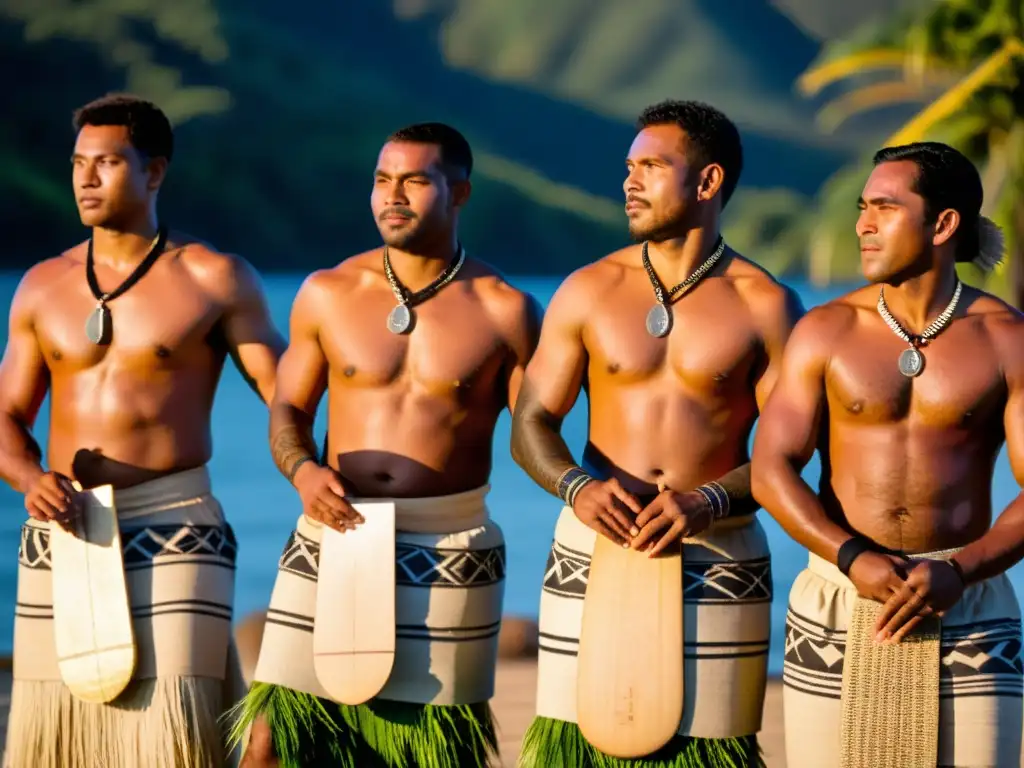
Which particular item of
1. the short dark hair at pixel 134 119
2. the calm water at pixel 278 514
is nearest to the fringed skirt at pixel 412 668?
the short dark hair at pixel 134 119

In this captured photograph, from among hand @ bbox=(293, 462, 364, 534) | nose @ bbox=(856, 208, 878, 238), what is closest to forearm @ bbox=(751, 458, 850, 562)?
nose @ bbox=(856, 208, 878, 238)

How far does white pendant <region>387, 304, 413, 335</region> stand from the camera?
391 centimetres

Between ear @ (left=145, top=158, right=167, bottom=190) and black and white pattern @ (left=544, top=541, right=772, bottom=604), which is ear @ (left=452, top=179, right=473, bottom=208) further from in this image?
black and white pattern @ (left=544, top=541, right=772, bottom=604)

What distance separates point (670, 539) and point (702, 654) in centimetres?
26

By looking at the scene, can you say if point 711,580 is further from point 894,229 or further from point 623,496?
point 894,229

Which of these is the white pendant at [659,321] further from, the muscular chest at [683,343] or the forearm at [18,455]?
the forearm at [18,455]

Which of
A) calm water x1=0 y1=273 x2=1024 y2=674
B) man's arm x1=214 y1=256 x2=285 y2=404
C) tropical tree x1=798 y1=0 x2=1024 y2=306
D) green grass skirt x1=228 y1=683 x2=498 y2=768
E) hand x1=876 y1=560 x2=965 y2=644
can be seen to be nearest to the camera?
hand x1=876 y1=560 x2=965 y2=644

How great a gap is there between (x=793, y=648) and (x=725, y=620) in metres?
0.18

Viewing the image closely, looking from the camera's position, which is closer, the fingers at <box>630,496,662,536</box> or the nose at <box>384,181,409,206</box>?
the fingers at <box>630,496,662,536</box>

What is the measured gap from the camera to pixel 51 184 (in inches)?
1093

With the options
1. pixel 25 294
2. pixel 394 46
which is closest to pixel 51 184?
pixel 394 46

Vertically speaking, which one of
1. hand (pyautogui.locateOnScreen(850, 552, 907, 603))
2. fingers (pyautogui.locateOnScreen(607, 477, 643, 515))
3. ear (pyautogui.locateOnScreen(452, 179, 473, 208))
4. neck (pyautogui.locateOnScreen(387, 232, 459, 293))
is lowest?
hand (pyautogui.locateOnScreen(850, 552, 907, 603))

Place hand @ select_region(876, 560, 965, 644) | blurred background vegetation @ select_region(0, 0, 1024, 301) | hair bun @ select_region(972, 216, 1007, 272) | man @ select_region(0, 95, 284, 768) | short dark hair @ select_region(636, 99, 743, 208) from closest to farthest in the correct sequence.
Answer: hand @ select_region(876, 560, 965, 644), hair bun @ select_region(972, 216, 1007, 272), short dark hair @ select_region(636, 99, 743, 208), man @ select_region(0, 95, 284, 768), blurred background vegetation @ select_region(0, 0, 1024, 301)

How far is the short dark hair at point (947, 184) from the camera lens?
3332 millimetres
